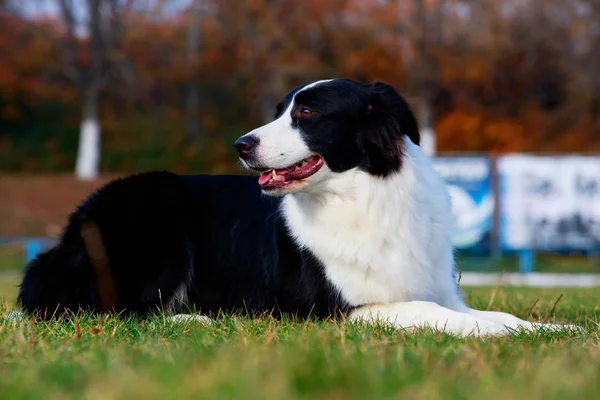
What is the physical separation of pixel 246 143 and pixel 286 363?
7.04 feet

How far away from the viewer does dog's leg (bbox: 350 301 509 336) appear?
4.46 meters

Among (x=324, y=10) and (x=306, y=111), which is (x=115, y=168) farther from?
(x=306, y=111)

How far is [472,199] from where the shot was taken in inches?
733

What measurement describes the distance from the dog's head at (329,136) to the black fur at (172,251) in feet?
1.86

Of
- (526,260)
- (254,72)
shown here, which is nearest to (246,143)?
(526,260)

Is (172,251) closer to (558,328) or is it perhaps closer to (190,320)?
(190,320)

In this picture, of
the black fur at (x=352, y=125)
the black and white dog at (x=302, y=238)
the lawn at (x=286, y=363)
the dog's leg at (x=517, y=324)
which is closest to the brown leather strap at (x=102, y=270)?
the black and white dog at (x=302, y=238)

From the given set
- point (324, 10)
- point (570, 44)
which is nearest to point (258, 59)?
point (324, 10)

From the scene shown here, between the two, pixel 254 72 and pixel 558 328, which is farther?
pixel 254 72

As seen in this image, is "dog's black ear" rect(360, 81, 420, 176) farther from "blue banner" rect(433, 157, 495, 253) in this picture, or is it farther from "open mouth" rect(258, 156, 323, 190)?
"blue banner" rect(433, 157, 495, 253)

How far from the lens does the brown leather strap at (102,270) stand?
5.45 metres

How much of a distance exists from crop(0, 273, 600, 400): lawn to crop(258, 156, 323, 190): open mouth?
0.85 metres

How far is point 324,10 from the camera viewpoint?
32438 mm

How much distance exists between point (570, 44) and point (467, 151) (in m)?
8.06
